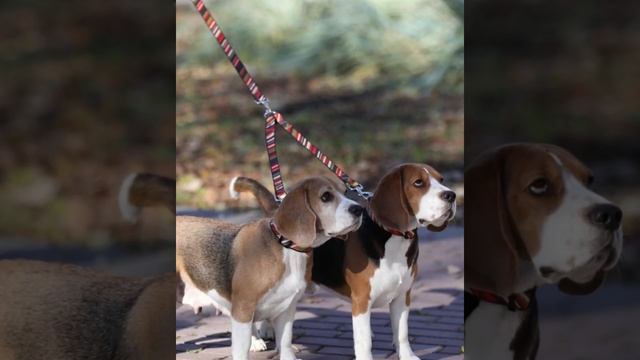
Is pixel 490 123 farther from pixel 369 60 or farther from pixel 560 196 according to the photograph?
pixel 369 60

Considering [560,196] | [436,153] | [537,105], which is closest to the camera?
[560,196]

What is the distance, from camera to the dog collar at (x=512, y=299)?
316 centimetres

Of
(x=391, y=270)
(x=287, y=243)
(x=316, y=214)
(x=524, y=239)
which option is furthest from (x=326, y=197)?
(x=524, y=239)

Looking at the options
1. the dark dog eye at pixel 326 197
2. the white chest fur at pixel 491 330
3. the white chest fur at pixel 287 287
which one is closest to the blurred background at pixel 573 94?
the white chest fur at pixel 491 330

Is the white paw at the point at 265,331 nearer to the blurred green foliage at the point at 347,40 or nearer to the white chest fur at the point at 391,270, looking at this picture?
the white chest fur at the point at 391,270

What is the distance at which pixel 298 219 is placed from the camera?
10.7ft

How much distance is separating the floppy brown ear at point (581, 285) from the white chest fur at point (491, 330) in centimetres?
19

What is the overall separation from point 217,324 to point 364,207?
117 cm

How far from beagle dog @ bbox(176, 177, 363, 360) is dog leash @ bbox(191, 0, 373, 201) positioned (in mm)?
207

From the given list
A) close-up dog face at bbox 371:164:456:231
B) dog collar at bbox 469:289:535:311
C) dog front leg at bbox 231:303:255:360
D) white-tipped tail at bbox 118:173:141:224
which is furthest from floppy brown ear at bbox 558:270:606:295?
white-tipped tail at bbox 118:173:141:224

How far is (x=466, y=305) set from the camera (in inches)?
129

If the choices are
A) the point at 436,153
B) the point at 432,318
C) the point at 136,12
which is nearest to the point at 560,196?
the point at 436,153

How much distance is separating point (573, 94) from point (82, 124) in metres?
1.99

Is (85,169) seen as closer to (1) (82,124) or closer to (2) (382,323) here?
(1) (82,124)
